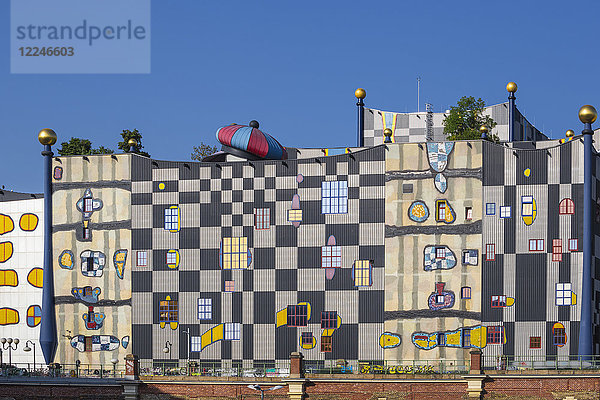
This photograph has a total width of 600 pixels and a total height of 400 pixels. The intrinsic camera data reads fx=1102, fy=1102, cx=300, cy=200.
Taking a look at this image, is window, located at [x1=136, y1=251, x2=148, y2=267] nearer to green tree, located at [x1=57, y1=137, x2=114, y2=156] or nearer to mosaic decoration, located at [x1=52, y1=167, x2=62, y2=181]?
mosaic decoration, located at [x1=52, y1=167, x2=62, y2=181]

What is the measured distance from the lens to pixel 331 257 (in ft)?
247

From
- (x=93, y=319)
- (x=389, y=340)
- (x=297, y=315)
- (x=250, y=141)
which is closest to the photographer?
(x=389, y=340)

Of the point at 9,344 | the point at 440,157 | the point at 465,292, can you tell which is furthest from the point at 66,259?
the point at 465,292

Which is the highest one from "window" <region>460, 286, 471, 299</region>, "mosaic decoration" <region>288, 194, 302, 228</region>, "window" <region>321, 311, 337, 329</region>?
"mosaic decoration" <region>288, 194, 302, 228</region>

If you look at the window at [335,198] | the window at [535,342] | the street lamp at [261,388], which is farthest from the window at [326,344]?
the window at [535,342]

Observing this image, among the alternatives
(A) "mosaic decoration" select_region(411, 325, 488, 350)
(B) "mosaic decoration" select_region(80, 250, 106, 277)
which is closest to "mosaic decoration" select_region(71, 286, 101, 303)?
(B) "mosaic decoration" select_region(80, 250, 106, 277)

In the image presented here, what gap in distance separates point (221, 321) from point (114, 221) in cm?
1061

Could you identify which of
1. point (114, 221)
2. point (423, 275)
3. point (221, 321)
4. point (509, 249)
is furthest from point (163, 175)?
point (509, 249)

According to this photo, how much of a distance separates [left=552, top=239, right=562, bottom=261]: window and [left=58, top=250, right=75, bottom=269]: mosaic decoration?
1319 inches

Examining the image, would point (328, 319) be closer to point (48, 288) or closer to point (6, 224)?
point (48, 288)

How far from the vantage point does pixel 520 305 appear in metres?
72.0

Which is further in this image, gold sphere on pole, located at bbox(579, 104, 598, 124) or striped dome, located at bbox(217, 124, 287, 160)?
striped dome, located at bbox(217, 124, 287, 160)

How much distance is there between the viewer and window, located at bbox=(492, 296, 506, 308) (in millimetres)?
72188

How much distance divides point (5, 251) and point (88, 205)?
7681 mm
